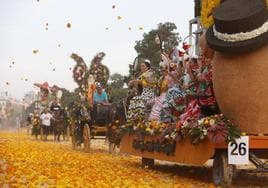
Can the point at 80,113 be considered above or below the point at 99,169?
above

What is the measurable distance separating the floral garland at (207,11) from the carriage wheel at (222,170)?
7.63 ft

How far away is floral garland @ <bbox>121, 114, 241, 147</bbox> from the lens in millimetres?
8062

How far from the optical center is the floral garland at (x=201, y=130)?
8.06 metres

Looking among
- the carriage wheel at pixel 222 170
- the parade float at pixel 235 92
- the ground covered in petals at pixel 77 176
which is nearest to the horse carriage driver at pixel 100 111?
the ground covered in petals at pixel 77 176

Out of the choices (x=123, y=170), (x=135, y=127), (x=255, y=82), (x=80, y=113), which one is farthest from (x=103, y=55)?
(x=255, y=82)

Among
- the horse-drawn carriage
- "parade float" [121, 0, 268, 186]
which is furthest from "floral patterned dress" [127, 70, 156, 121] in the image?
the horse-drawn carriage

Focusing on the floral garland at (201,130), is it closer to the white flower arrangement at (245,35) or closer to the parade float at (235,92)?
the parade float at (235,92)

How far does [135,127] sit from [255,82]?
12.6 ft

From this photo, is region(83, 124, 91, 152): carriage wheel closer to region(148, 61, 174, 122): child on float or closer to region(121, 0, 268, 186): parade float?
region(148, 61, 174, 122): child on float

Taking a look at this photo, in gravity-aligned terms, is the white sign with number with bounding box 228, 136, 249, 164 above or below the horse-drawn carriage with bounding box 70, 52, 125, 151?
below

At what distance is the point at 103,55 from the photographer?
→ 18.6 meters

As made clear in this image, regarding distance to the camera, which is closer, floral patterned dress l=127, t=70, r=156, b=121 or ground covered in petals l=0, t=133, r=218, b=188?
ground covered in petals l=0, t=133, r=218, b=188

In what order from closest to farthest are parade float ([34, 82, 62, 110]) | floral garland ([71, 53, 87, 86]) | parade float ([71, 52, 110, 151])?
parade float ([71, 52, 110, 151]) → floral garland ([71, 53, 87, 86]) → parade float ([34, 82, 62, 110])

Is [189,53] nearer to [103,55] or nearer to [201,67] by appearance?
[201,67]
